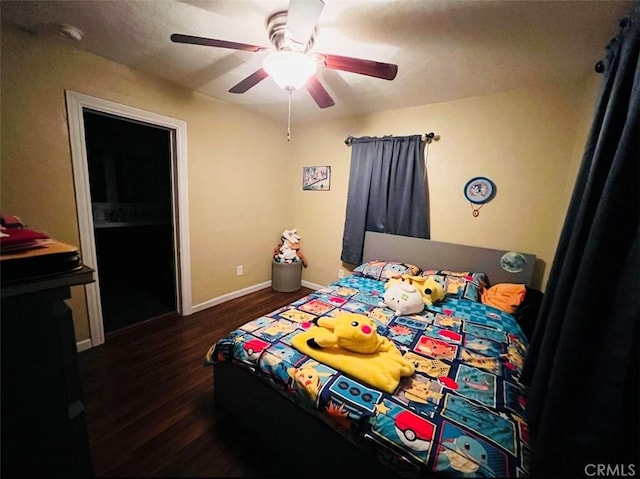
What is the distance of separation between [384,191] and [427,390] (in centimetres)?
207

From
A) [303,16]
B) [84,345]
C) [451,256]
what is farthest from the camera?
[451,256]

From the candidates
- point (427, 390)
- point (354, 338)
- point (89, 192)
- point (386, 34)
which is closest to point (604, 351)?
point (427, 390)

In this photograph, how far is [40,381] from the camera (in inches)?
27.1

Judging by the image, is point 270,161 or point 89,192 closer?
point 89,192

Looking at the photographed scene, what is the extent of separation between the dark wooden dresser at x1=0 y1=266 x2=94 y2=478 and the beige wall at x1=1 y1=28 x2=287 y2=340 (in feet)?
4.97

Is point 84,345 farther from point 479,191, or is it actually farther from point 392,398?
point 479,191

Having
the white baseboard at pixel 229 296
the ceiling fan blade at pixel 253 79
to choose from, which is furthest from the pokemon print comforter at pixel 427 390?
the ceiling fan blade at pixel 253 79

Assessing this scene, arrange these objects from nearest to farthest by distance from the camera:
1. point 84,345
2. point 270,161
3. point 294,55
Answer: point 294,55 < point 84,345 < point 270,161

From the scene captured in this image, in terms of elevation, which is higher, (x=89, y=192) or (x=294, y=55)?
(x=294, y=55)

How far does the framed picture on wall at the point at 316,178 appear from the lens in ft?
10.4

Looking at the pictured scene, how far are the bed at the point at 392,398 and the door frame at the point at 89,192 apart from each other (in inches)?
51.3

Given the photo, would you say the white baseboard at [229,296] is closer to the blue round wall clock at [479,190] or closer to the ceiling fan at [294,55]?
the ceiling fan at [294,55]

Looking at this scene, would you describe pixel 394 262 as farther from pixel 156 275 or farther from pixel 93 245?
pixel 156 275

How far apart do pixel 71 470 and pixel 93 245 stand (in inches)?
64.6
